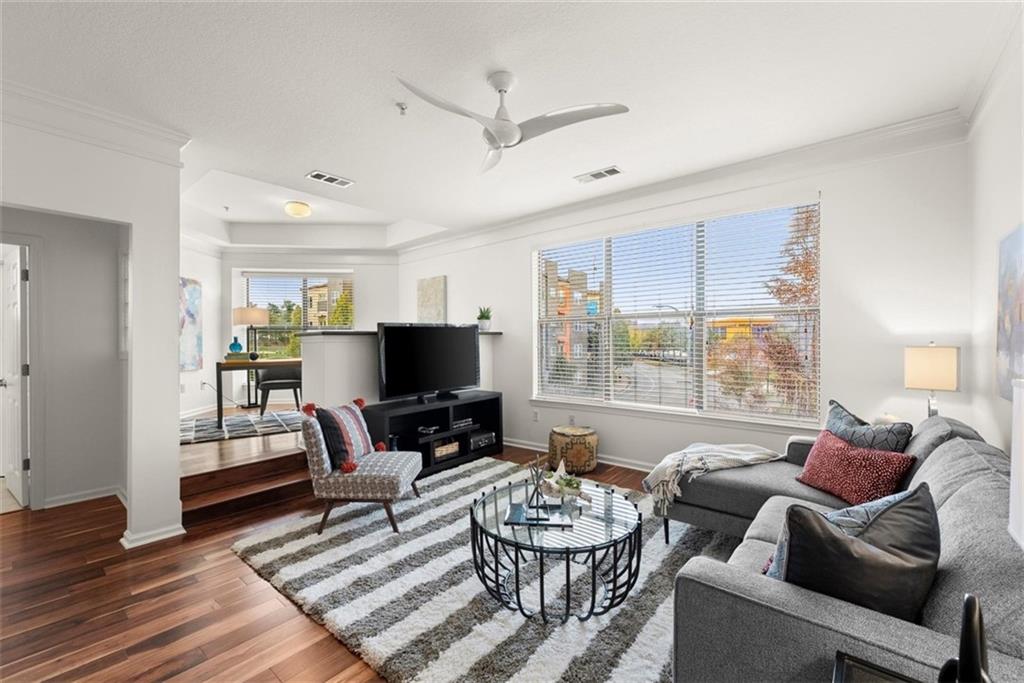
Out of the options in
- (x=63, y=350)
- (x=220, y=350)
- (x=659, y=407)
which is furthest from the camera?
(x=220, y=350)

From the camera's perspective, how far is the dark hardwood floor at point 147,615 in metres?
1.82

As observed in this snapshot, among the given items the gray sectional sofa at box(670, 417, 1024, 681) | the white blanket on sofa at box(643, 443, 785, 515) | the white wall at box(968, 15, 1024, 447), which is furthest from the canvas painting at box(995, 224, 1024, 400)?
the white blanket on sofa at box(643, 443, 785, 515)

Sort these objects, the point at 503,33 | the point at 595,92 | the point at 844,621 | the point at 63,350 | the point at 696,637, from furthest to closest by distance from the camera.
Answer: the point at 63,350, the point at 595,92, the point at 503,33, the point at 696,637, the point at 844,621

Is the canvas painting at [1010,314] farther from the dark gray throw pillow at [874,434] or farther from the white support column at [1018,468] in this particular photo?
the white support column at [1018,468]

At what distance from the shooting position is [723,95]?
2.60 metres

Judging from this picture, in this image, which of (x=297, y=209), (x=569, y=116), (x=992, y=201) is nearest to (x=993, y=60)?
(x=992, y=201)

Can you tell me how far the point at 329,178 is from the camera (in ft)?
13.0

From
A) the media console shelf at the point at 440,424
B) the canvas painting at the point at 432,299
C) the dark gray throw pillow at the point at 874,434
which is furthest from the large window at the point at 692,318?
the canvas painting at the point at 432,299

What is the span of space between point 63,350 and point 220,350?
3.36 metres

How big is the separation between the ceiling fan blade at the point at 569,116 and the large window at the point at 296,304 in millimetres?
5433

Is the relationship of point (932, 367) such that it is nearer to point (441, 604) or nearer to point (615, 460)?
point (615, 460)

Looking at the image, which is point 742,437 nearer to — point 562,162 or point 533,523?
point 533,523

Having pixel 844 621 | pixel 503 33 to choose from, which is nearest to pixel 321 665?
pixel 844 621

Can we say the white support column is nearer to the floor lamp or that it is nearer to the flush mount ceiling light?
the flush mount ceiling light
